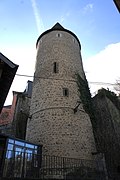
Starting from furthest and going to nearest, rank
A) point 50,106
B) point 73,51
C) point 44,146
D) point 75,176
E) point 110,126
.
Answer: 1. point 73,51
2. point 110,126
3. point 50,106
4. point 44,146
5. point 75,176

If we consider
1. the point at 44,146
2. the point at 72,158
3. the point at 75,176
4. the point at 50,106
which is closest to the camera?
the point at 75,176

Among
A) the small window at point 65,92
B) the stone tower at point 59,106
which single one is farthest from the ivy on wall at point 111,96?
the small window at point 65,92

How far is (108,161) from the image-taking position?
13.4 m

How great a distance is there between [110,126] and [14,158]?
9.27 m

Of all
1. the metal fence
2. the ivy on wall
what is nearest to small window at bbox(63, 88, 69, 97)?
the metal fence

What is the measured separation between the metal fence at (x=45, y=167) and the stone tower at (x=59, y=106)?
54cm

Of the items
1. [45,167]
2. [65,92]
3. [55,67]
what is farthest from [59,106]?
[45,167]

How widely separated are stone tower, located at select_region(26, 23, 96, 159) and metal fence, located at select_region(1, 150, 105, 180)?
1.78 ft

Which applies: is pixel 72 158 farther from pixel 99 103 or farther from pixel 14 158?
pixel 99 103

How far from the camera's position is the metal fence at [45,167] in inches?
356

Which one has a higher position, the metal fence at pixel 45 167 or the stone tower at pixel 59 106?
the stone tower at pixel 59 106

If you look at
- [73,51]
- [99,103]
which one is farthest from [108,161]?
[73,51]

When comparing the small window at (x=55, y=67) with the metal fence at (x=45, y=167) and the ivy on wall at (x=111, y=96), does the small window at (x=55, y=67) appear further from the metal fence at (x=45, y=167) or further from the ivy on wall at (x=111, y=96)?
the metal fence at (x=45, y=167)

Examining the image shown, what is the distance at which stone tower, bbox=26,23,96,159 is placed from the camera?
1170 cm
